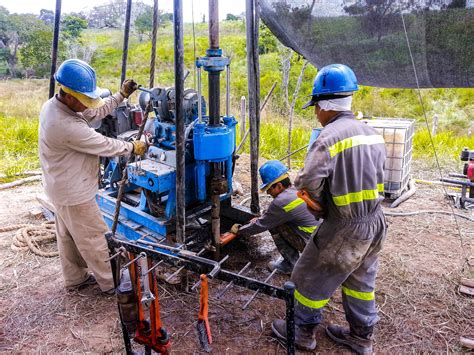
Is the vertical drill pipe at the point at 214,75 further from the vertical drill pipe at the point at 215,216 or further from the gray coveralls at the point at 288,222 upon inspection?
the gray coveralls at the point at 288,222

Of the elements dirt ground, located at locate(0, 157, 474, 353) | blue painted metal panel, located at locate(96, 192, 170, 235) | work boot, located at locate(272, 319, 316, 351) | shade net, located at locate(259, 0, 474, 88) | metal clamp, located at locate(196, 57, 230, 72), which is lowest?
dirt ground, located at locate(0, 157, 474, 353)

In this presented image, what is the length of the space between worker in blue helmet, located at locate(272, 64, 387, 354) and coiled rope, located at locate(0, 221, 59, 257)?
2.74 meters

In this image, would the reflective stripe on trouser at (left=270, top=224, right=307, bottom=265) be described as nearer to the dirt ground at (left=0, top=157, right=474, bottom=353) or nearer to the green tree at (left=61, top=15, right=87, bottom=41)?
the dirt ground at (left=0, top=157, right=474, bottom=353)

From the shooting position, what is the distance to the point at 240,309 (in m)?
3.45

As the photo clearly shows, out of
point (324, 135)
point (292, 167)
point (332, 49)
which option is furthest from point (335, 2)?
point (292, 167)

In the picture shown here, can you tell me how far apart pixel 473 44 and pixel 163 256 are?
242 cm

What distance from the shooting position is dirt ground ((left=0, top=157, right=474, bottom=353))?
3090 millimetres

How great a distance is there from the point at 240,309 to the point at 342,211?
134 centimetres

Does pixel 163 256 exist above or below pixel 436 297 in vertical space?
above

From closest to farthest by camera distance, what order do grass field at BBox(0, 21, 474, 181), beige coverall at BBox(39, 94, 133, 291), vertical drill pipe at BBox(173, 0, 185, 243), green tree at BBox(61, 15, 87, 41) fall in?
vertical drill pipe at BBox(173, 0, 185, 243)
beige coverall at BBox(39, 94, 133, 291)
grass field at BBox(0, 21, 474, 181)
green tree at BBox(61, 15, 87, 41)

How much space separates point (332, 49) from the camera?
11.7 feet

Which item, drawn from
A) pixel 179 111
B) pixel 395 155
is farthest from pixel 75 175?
pixel 395 155

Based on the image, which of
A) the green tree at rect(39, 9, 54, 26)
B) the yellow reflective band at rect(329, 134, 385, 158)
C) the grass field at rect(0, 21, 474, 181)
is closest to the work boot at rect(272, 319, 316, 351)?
the yellow reflective band at rect(329, 134, 385, 158)

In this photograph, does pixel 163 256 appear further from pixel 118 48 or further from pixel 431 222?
pixel 118 48
